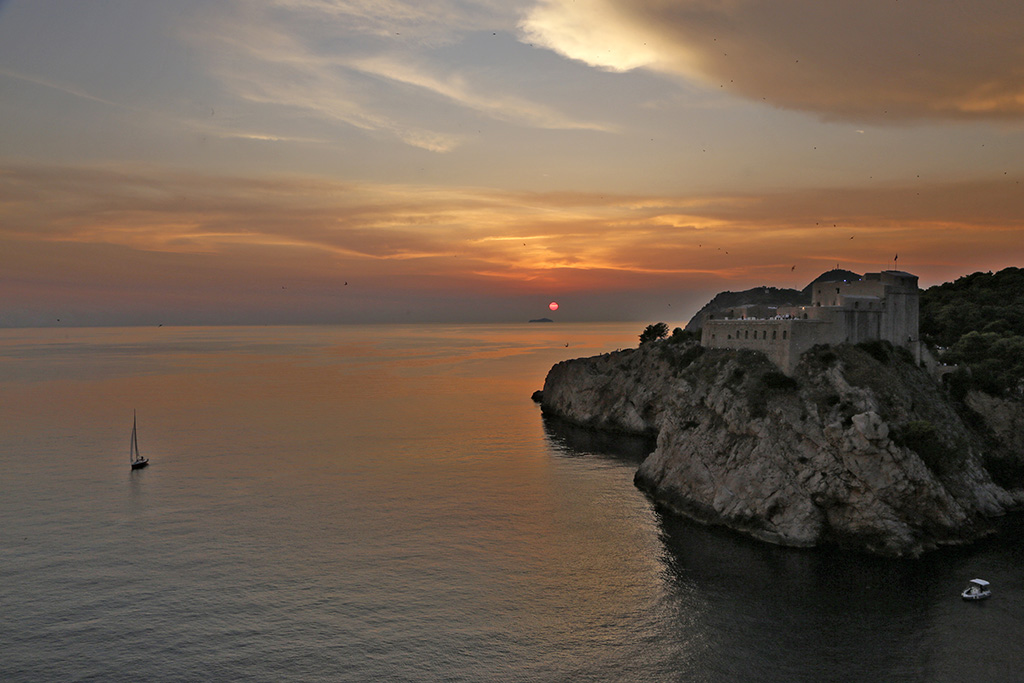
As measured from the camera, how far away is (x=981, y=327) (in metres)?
106

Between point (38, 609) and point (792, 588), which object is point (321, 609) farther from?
point (792, 588)

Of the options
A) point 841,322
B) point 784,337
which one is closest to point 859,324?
point 841,322

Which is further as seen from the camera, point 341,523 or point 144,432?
point 144,432

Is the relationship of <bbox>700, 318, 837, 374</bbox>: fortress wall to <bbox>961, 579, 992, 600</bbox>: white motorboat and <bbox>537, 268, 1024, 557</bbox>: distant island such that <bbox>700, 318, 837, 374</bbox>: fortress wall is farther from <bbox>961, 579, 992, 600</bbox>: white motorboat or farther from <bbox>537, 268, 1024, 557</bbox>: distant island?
<bbox>961, 579, 992, 600</bbox>: white motorboat

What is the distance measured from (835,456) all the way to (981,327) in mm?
65942

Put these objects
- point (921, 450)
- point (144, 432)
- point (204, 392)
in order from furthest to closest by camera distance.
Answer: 1. point (204, 392)
2. point (144, 432)
3. point (921, 450)

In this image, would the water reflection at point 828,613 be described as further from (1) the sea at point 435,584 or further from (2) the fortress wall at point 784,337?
(2) the fortress wall at point 784,337

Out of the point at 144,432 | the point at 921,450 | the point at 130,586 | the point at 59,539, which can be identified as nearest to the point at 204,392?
the point at 144,432

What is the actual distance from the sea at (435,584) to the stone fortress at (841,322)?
2443cm

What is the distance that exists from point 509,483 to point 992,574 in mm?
48244

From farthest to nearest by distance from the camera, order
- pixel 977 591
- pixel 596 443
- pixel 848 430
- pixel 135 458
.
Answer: pixel 596 443 → pixel 135 458 → pixel 848 430 → pixel 977 591

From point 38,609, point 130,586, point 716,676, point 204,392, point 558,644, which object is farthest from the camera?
point 204,392

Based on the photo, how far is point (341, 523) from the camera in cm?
6425

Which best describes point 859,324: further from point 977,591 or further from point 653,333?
point 653,333
